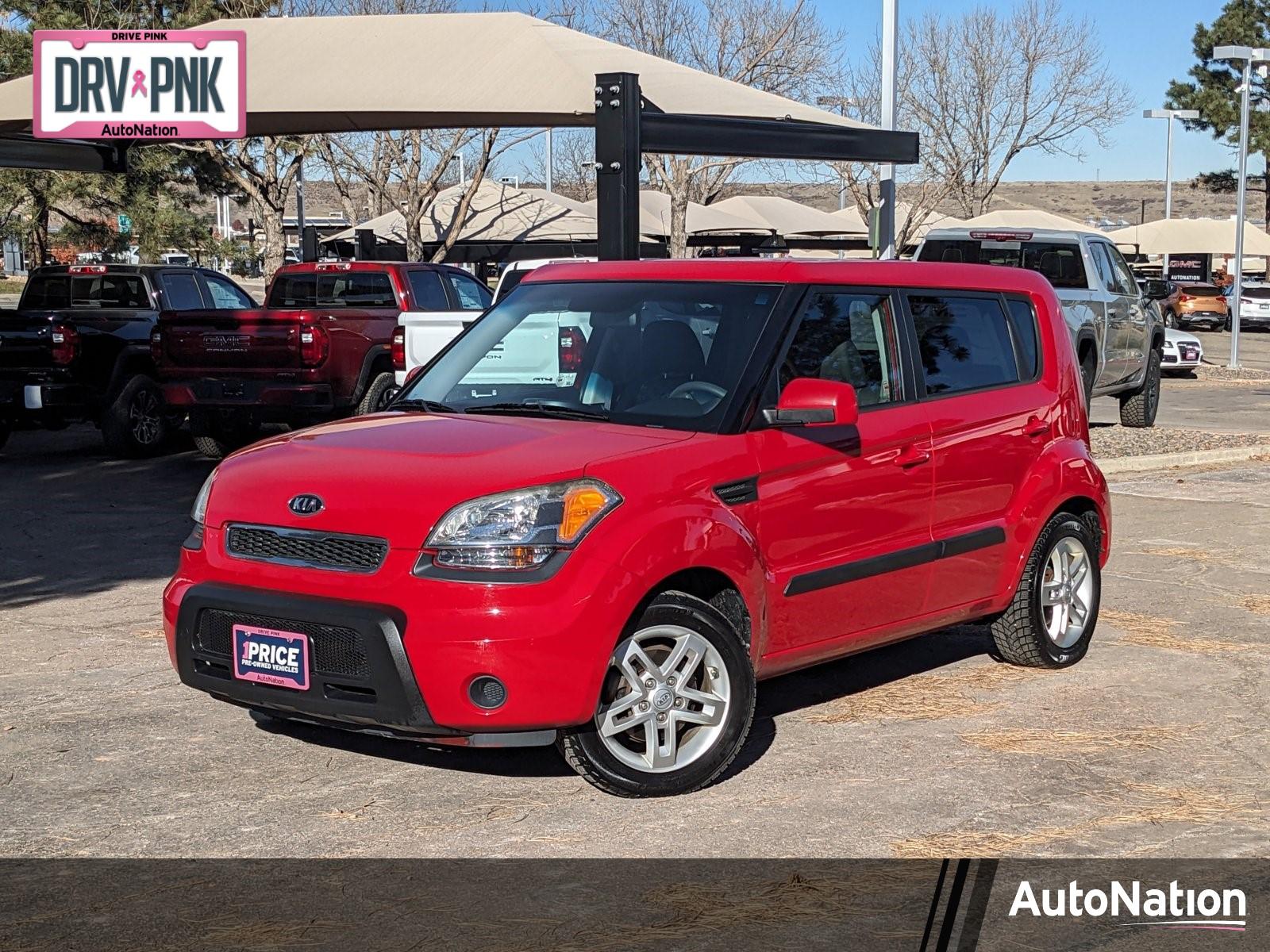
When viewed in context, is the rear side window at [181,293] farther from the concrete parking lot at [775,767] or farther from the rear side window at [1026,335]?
the rear side window at [1026,335]

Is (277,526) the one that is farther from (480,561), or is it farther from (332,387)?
(332,387)

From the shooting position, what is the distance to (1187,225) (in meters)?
56.5

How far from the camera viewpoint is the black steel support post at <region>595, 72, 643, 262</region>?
11.2m

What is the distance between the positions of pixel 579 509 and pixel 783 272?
1.53 metres

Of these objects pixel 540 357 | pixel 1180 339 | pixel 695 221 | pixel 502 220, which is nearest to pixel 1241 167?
pixel 1180 339

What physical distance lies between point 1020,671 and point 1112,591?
210 cm

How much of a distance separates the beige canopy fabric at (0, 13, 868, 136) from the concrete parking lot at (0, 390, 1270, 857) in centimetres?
557

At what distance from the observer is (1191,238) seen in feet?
183

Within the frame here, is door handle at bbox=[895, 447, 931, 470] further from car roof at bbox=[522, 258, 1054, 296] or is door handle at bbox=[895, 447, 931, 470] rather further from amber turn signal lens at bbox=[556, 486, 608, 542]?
amber turn signal lens at bbox=[556, 486, 608, 542]

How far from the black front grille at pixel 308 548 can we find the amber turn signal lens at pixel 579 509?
56 cm

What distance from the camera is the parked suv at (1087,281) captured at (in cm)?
1678

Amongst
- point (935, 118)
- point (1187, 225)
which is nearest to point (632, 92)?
point (935, 118)

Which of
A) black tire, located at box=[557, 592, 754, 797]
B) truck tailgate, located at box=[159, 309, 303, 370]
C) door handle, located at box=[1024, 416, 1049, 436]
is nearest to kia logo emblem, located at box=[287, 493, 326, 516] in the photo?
black tire, located at box=[557, 592, 754, 797]

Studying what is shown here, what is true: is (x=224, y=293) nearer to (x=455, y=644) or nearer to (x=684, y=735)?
(x=684, y=735)
